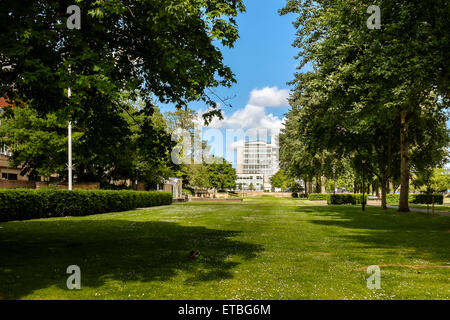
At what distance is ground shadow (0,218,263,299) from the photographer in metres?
7.62

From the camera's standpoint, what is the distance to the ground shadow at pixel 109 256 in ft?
25.0

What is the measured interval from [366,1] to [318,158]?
39207 mm

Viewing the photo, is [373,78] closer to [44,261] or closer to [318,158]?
[44,261]

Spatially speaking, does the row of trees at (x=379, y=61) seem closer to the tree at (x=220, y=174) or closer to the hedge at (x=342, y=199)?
the hedge at (x=342, y=199)

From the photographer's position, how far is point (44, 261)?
931cm

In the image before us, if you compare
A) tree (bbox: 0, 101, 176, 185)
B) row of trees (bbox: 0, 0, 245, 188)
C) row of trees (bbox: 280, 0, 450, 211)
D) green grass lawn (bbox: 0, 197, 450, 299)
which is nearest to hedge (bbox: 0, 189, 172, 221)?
tree (bbox: 0, 101, 176, 185)

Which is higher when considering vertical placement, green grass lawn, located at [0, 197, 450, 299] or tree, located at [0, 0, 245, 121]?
tree, located at [0, 0, 245, 121]

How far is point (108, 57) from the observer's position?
33.0 feet

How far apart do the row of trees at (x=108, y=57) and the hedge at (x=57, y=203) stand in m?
12.8

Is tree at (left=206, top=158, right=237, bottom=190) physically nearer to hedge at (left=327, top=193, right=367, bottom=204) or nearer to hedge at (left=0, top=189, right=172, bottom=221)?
hedge at (left=327, top=193, right=367, bottom=204)

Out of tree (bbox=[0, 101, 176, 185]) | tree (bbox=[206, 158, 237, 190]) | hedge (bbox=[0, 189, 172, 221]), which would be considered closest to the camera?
tree (bbox=[0, 101, 176, 185])

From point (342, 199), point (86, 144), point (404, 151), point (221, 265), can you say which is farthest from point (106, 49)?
point (342, 199)

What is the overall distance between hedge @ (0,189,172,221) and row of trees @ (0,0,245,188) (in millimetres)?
12793

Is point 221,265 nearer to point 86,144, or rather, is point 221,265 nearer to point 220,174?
point 86,144
